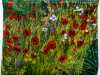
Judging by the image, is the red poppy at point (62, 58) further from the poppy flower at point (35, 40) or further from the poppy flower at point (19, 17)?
the poppy flower at point (19, 17)

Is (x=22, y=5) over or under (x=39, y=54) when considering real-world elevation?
over

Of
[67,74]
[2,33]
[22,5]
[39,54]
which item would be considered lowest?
[67,74]

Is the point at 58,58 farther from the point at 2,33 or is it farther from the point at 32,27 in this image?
the point at 2,33

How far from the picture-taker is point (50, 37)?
2.02 meters

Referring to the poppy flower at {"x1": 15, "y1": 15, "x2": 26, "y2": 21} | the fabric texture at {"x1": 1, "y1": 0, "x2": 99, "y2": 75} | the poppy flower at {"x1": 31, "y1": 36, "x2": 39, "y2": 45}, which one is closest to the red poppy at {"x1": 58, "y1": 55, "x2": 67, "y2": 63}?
the fabric texture at {"x1": 1, "y1": 0, "x2": 99, "y2": 75}

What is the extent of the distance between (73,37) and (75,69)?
0.22 meters

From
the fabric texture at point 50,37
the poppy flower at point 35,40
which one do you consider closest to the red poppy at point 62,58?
the fabric texture at point 50,37

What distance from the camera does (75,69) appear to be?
203 centimetres

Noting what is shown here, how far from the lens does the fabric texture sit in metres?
2.01

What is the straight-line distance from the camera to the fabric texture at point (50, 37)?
201cm

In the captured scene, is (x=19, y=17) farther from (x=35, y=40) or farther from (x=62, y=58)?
(x=62, y=58)

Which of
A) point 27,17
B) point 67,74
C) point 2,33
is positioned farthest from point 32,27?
point 67,74

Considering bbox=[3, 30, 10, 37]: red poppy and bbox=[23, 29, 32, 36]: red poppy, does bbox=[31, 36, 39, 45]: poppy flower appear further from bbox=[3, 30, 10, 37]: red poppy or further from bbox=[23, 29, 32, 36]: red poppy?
bbox=[3, 30, 10, 37]: red poppy

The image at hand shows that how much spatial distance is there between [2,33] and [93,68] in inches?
26.3
